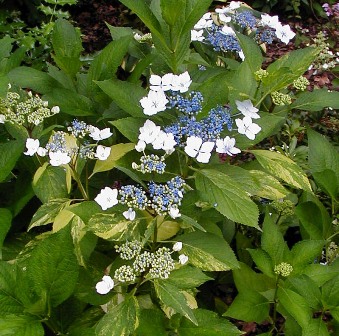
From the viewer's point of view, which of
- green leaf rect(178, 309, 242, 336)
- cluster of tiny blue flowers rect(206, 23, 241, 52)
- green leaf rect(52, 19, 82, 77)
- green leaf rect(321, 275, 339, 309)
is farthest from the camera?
cluster of tiny blue flowers rect(206, 23, 241, 52)

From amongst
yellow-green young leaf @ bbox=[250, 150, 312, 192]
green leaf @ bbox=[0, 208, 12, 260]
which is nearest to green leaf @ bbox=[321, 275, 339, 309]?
yellow-green young leaf @ bbox=[250, 150, 312, 192]

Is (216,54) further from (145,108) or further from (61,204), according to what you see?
(61,204)

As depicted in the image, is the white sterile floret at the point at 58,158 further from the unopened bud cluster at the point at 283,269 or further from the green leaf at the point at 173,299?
the unopened bud cluster at the point at 283,269

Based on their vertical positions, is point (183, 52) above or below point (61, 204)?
above

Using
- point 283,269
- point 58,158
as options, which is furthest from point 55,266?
point 283,269

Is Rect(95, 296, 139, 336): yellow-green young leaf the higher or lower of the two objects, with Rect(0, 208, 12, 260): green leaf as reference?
lower

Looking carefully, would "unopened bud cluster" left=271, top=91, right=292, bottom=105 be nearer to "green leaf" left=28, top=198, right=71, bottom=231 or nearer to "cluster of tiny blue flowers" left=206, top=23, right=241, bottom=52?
"cluster of tiny blue flowers" left=206, top=23, right=241, bottom=52

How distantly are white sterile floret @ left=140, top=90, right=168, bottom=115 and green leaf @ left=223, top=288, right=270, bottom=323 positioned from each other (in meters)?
0.53

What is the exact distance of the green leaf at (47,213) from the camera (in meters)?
1.22

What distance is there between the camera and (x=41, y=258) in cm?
111

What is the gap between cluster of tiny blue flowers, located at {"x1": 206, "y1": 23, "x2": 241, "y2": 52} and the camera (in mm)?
1560

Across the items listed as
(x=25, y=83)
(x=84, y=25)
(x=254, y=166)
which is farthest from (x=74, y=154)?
(x=84, y=25)

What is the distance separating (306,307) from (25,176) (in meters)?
0.76

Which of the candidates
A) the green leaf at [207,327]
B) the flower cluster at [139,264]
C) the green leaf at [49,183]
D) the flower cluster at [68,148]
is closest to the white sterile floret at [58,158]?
the flower cluster at [68,148]
